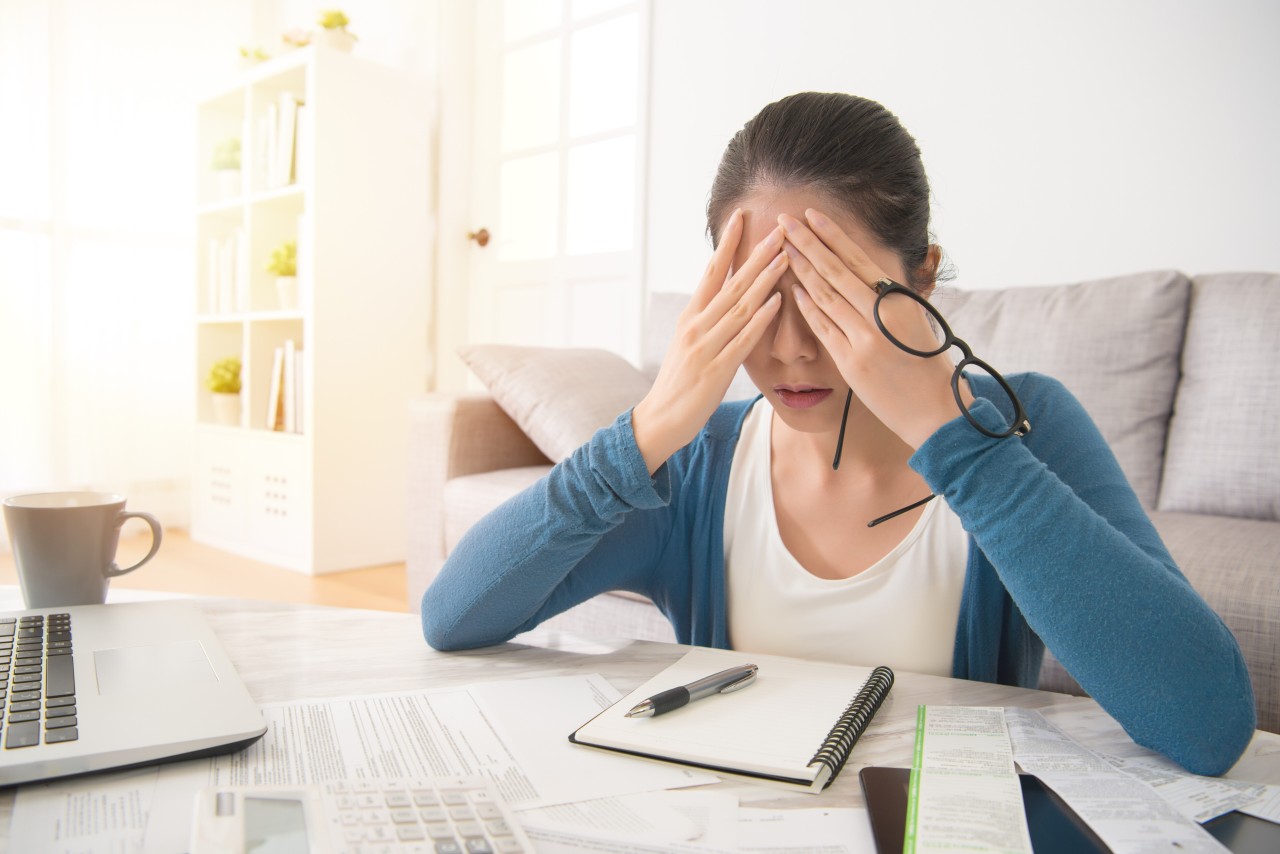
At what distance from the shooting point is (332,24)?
302 cm

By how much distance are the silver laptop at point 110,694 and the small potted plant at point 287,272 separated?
2.54 metres

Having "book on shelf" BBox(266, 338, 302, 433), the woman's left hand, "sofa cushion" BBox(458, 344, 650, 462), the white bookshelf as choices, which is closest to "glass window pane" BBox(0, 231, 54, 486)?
the white bookshelf

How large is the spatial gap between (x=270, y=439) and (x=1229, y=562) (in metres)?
2.79

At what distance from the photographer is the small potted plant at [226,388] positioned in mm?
3342

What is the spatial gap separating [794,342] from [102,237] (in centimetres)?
344

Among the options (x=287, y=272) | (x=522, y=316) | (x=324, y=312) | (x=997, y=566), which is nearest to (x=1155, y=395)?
(x=997, y=566)

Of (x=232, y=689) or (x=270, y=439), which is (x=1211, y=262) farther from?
(x=270, y=439)

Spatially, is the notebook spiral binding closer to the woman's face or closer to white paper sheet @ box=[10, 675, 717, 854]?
white paper sheet @ box=[10, 675, 717, 854]

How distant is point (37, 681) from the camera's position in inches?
22.1

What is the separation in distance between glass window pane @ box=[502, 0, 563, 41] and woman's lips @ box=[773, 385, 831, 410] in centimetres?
274

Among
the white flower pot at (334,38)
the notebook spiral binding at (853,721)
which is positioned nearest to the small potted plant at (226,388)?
the white flower pot at (334,38)

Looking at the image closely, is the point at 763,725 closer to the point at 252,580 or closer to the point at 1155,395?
the point at 1155,395

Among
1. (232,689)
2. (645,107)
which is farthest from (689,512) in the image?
(645,107)

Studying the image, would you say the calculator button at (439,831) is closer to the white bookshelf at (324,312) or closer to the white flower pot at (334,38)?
the white bookshelf at (324,312)
